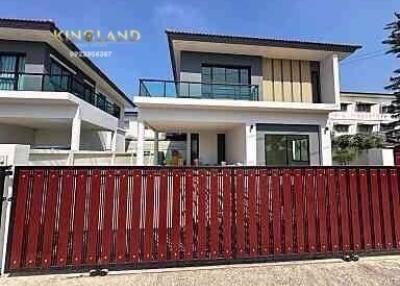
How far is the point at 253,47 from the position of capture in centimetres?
1374

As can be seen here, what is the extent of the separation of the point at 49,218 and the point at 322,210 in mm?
4554


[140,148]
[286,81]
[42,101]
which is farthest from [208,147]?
[42,101]

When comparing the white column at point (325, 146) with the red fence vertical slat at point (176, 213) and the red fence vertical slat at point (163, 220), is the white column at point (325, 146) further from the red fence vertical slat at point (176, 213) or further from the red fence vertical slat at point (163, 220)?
the red fence vertical slat at point (163, 220)

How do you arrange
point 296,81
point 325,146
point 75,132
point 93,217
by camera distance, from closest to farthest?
1. point 93,217
2. point 75,132
3. point 325,146
4. point 296,81

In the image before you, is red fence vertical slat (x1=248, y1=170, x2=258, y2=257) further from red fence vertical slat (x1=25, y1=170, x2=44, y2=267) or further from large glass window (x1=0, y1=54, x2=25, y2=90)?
large glass window (x1=0, y1=54, x2=25, y2=90)

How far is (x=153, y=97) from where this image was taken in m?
12.3

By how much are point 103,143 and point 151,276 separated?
18784mm

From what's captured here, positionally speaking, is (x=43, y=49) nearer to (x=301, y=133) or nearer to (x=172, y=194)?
(x=172, y=194)

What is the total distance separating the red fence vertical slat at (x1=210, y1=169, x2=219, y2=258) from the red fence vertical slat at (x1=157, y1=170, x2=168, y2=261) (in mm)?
→ 773

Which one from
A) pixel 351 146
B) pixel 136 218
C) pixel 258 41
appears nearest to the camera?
pixel 136 218

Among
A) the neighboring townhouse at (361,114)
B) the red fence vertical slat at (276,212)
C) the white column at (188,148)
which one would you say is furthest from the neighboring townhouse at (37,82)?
the neighboring townhouse at (361,114)

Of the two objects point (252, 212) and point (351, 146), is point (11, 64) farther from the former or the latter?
point (351, 146)

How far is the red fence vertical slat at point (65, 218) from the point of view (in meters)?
4.25

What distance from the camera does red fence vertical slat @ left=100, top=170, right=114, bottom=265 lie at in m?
4.36
